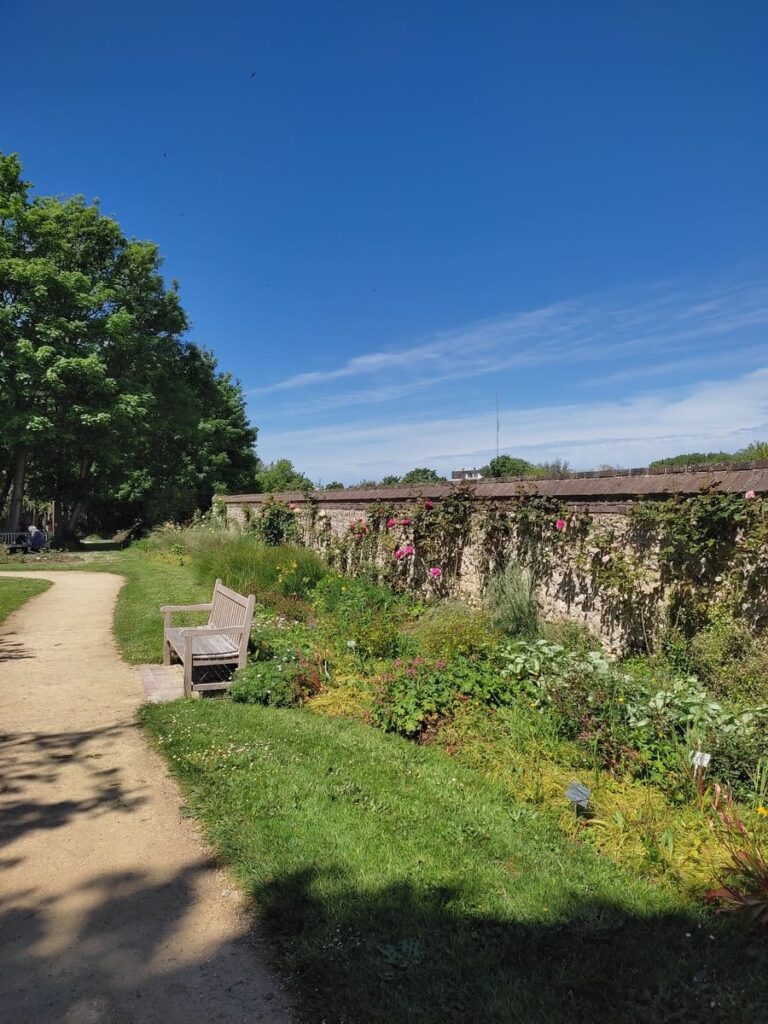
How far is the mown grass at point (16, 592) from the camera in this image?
11.2 meters

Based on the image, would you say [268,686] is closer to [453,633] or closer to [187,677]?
[187,677]

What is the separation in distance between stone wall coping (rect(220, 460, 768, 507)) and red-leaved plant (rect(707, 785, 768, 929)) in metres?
2.99

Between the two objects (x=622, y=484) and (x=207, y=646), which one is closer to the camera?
(x=622, y=484)

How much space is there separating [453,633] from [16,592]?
10557 millimetres

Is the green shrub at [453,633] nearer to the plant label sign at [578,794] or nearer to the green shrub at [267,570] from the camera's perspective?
the plant label sign at [578,794]

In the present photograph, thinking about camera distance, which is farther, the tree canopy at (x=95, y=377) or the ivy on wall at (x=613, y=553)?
the tree canopy at (x=95, y=377)

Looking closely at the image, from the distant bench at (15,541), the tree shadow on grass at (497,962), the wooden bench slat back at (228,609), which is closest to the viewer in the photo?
the tree shadow on grass at (497,962)

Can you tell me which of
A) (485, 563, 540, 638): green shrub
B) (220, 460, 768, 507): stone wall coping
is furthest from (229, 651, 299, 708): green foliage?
(220, 460, 768, 507): stone wall coping

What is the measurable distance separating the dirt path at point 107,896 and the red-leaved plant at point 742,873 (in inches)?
73.7

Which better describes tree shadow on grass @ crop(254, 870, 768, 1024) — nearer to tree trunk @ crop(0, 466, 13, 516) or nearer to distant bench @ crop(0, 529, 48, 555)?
distant bench @ crop(0, 529, 48, 555)

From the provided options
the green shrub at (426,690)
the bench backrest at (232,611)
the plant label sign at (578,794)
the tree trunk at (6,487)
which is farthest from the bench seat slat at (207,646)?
the tree trunk at (6,487)

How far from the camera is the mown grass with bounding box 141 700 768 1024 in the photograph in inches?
89.4

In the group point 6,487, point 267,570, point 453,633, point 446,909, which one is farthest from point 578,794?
point 6,487

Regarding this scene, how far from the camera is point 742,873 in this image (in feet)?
9.20
